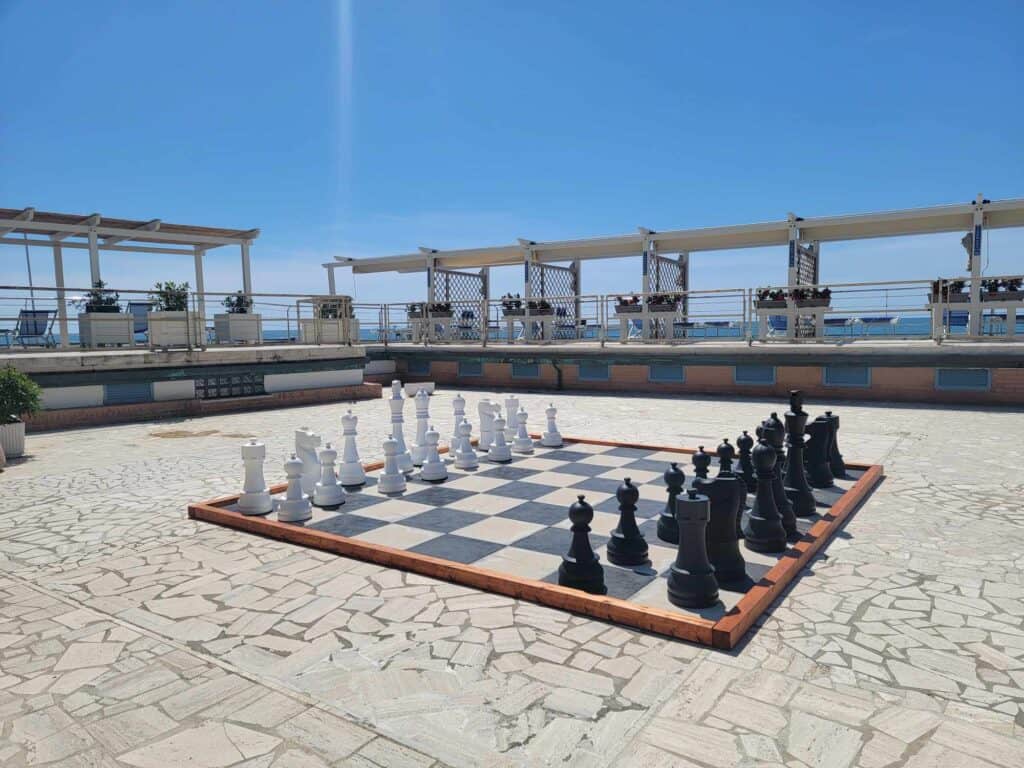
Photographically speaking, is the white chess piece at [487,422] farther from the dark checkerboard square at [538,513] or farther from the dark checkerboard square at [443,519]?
the dark checkerboard square at [443,519]

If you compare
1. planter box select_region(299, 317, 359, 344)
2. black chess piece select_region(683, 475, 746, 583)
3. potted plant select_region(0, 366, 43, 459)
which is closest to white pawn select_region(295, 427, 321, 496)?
black chess piece select_region(683, 475, 746, 583)

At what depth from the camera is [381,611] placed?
3.36m

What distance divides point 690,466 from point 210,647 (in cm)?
467

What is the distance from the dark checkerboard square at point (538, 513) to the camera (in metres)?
4.72

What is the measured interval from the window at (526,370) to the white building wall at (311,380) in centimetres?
368

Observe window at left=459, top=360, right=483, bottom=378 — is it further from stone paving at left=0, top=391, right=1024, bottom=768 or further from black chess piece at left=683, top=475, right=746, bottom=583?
black chess piece at left=683, top=475, right=746, bottom=583

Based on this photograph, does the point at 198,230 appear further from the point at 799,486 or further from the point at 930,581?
the point at 930,581

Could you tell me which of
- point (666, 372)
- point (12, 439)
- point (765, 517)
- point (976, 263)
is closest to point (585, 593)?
point (765, 517)

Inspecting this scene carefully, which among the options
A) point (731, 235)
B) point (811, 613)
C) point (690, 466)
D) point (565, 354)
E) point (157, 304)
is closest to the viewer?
point (811, 613)

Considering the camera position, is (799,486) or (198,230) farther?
(198,230)

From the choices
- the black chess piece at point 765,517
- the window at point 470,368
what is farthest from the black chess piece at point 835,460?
the window at point 470,368

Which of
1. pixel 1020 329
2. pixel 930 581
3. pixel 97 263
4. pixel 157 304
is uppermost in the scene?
pixel 97 263

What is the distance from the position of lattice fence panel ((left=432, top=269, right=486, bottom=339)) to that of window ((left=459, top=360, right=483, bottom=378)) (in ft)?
10.2

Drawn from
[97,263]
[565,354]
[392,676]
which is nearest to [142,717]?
[392,676]
